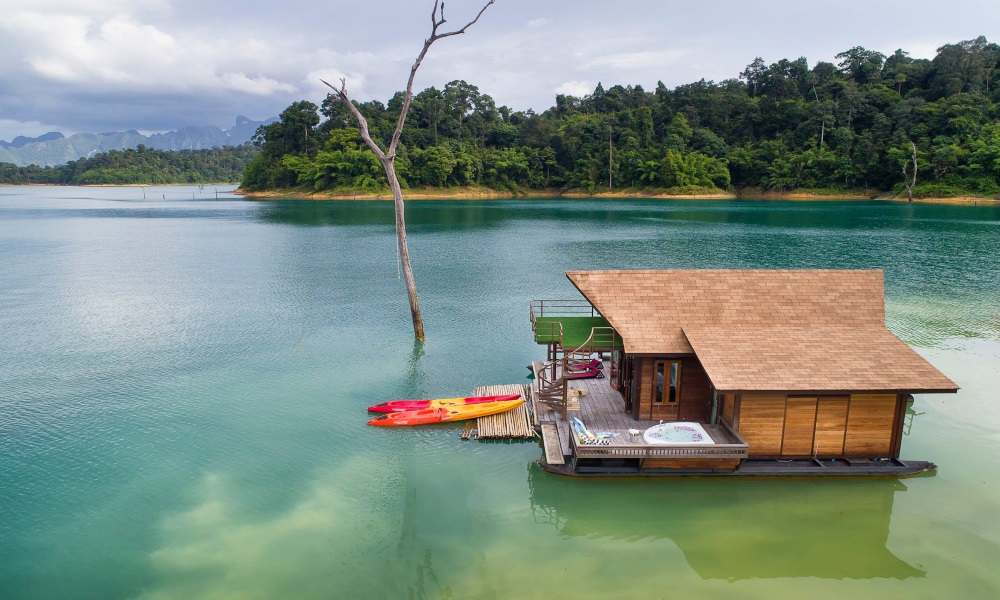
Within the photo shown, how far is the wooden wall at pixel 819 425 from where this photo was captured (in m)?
17.2

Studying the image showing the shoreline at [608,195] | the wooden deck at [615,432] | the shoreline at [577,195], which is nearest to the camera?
the wooden deck at [615,432]

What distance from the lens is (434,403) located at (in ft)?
73.7

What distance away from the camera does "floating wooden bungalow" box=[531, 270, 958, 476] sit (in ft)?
55.7

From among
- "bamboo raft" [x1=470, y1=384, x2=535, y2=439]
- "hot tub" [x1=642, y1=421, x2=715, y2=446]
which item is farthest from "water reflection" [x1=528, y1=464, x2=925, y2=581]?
"bamboo raft" [x1=470, y1=384, x2=535, y2=439]

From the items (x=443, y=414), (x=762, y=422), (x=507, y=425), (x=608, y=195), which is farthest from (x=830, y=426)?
(x=608, y=195)

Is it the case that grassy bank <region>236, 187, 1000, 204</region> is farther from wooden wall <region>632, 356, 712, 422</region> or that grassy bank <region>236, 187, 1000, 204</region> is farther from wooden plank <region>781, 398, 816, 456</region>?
wooden wall <region>632, 356, 712, 422</region>

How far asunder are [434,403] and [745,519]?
11725mm

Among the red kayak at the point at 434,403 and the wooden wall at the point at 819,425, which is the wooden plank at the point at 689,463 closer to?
the wooden wall at the point at 819,425

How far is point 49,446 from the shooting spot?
2009 centimetres

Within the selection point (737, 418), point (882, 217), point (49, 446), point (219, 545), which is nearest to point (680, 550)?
point (737, 418)

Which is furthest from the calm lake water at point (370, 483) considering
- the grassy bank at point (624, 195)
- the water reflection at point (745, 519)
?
the grassy bank at point (624, 195)

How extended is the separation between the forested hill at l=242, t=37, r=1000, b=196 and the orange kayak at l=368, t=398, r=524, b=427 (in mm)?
121047

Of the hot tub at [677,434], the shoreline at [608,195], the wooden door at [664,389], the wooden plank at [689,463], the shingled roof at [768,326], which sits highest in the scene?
the shoreline at [608,195]

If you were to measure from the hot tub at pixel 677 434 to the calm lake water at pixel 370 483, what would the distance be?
1.43 meters
